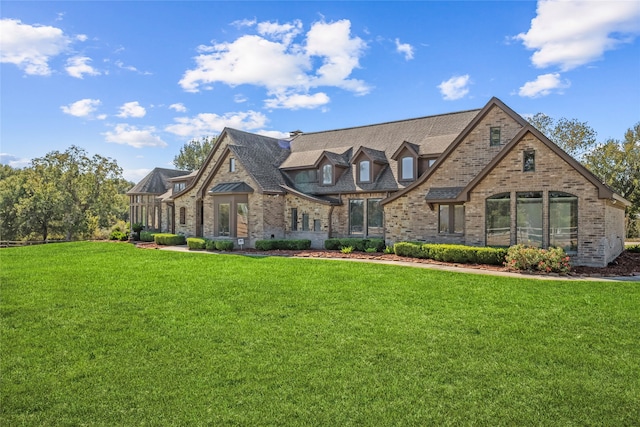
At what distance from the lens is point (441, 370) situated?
21.5 ft

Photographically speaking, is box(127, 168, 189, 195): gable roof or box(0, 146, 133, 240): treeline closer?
box(127, 168, 189, 195): gable roof

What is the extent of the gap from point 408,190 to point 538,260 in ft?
26.3

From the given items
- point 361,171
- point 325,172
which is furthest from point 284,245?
point 361,171

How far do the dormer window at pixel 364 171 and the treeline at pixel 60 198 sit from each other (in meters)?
32.7

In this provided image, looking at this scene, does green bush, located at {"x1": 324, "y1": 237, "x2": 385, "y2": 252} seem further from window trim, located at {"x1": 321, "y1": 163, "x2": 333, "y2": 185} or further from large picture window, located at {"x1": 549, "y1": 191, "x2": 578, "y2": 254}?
large picture window, located at {"x1": 549, "y1": 191, "x2": 578, "y2": 254}

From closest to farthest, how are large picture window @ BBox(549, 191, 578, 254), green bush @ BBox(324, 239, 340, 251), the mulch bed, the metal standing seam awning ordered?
the mulch bed → large picture window @ BBox(549, 191, 578, 254) → green bush @ BBox(324, 239, 340, 251) → the metal standing seam awning

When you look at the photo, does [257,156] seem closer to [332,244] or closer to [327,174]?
[327,174]

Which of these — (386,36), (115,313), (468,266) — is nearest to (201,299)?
(115,313)

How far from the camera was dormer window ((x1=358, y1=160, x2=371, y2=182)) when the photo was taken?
26.4m

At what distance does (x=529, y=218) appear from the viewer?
57.9 ft

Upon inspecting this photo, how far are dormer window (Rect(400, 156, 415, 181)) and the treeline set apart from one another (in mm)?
35532

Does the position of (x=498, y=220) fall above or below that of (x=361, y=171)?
below

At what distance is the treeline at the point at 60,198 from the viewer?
46500 mm

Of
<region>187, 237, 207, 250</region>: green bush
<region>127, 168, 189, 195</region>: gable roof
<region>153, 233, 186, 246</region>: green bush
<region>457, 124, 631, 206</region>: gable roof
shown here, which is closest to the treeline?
<region>127, 168, 189, 195</region>: gable roof
